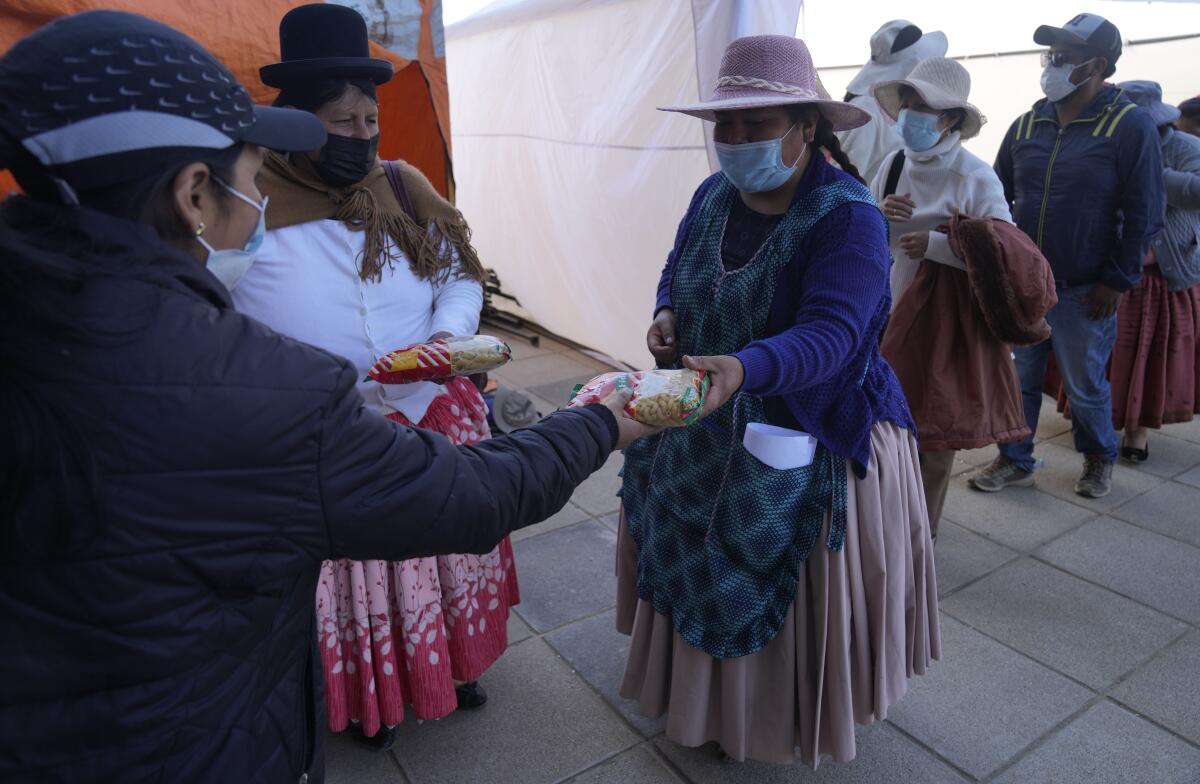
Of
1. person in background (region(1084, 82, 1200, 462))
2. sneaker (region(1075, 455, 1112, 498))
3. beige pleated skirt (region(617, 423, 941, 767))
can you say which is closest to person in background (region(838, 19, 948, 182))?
person in background (region(1084, 82, 1200, 462))

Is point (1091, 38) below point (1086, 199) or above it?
above

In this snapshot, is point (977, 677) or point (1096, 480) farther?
point (1096, 480)

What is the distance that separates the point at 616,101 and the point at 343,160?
149 inches

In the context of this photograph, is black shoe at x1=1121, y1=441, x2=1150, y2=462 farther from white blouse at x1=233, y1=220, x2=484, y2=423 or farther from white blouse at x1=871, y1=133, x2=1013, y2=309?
white blouse at x1=233, y1=220, x2=484, y2=423

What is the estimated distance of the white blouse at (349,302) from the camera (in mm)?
2061

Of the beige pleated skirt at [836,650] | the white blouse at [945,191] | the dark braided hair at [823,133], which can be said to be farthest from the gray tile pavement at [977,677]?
the dark braided hair at [823,133]

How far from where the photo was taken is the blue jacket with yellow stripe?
144 inches

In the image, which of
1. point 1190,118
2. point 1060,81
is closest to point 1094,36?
point 1060,81

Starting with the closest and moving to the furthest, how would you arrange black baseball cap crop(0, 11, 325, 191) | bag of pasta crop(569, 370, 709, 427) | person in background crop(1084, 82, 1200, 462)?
black baseball cap crop(0, 11, 325, 191)
bag of pasta crop(569, 370, 709, 427)
person in background crop(1084, 82, 1200, 462)

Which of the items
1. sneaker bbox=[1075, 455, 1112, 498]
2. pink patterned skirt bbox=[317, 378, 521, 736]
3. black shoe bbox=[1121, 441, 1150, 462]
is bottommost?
black shoe bbox=[1121, 441, 1150, 462]

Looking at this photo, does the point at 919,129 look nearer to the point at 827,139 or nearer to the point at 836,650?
the point at 827,139

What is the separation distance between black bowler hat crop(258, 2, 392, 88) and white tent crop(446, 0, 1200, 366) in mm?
2899

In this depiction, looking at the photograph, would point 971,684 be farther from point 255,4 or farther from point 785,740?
point 255,4

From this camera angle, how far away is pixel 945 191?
324 cm
